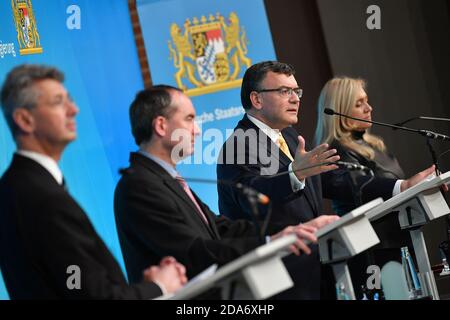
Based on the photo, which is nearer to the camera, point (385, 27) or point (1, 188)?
point (1, 188)

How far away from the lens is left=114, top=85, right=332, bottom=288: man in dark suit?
3346 mm

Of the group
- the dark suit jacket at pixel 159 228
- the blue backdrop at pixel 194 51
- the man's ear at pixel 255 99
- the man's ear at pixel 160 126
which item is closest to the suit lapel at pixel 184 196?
the dark suit jacket at pixel 159 228

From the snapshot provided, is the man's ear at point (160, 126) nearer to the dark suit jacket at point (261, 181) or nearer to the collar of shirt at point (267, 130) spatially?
the dark suit jacket at point (261, 181)

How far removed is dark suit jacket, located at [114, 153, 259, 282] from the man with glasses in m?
0.69

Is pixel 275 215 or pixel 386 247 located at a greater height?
pixel 275 215

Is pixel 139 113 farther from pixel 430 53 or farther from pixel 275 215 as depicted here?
pixel 430 53

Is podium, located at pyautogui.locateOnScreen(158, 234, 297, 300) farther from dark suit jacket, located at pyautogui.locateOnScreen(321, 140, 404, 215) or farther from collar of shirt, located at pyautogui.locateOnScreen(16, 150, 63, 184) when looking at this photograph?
dark suit jacket, located at pyautogui.locateOnScreen(321, 140, 404, 215)

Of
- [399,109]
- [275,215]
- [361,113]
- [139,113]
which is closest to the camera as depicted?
[139,113]

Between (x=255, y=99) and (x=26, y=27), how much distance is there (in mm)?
1650

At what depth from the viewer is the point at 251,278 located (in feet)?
8.79

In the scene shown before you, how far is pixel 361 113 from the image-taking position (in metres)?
5.42

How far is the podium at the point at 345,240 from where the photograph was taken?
345 cm

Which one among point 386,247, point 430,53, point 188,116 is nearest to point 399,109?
point 430,53
